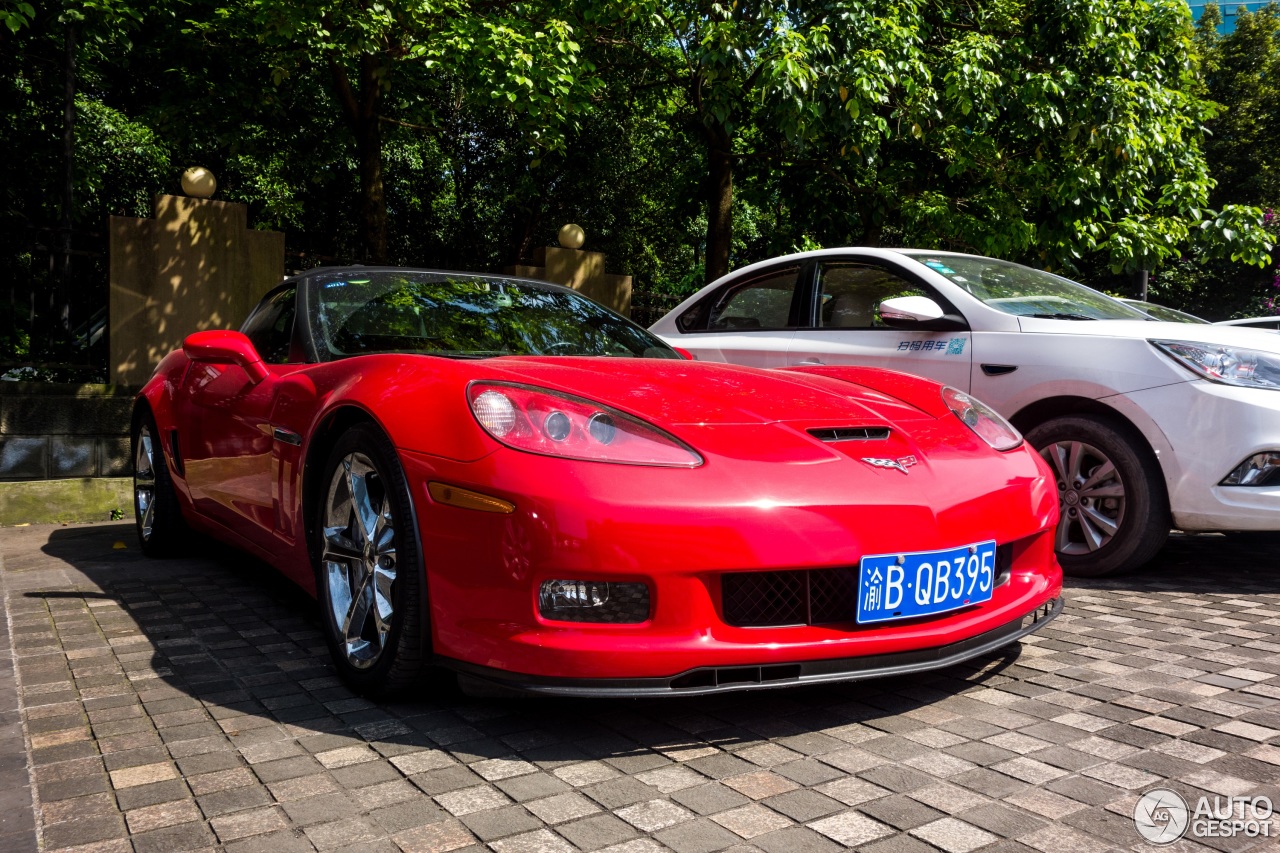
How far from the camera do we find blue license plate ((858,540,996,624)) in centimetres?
262

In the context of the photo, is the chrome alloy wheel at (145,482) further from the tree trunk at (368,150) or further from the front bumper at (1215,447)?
the tree trunk at (368,150)

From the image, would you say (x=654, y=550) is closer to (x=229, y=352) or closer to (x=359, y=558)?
(x=359, y=558)

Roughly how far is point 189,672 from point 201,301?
581 cm

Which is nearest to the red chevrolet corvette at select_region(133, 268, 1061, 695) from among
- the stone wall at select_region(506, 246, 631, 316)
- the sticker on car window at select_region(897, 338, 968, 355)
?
→ the sticker on car window at select_region(897, 338, 968, 355)

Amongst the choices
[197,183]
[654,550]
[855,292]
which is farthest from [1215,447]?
[197,183]

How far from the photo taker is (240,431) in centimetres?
399

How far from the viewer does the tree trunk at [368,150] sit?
12.2 meters

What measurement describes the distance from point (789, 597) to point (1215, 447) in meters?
2.60

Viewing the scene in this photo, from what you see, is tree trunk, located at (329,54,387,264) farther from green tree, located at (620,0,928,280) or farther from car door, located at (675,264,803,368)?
car door, located at (675,264,803,368)

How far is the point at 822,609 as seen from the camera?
104 inches

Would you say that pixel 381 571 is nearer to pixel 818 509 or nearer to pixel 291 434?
pixel 291 434

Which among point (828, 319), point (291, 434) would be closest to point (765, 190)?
point (828, 319)

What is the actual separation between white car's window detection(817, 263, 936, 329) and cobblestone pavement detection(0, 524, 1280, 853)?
86.1 inches

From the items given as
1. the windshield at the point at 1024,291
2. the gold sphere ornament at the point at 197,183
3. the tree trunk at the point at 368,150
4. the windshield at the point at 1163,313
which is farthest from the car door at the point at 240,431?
the tree trunk at the point at 368,150
